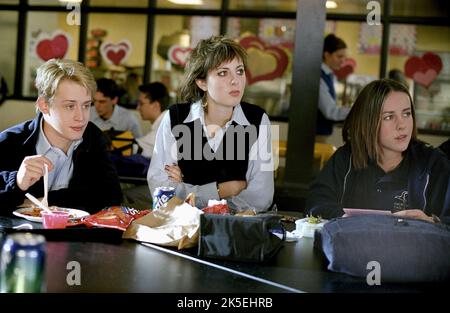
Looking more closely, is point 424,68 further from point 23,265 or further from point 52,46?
point 23,265

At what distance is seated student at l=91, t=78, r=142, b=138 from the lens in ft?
23.4

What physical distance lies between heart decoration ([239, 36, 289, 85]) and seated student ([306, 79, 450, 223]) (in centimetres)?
572

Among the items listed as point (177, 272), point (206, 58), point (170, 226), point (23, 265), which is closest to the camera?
point (23, 265)

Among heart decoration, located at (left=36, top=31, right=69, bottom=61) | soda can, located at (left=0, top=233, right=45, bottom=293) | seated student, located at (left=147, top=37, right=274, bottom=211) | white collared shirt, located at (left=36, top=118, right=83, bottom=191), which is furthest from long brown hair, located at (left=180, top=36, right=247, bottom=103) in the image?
heart decoration, located at (left=36, top=31, right=69, bottom=61)

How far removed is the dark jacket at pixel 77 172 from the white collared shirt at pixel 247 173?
9.9 inches

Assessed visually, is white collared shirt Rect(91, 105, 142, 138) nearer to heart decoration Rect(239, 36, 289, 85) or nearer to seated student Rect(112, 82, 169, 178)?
seated student Rect(112, 82, 169, 178)

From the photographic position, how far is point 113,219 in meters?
2.45

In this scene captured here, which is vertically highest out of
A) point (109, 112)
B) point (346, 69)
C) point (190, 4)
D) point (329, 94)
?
point (190, 4)

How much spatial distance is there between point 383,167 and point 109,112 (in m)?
4.52

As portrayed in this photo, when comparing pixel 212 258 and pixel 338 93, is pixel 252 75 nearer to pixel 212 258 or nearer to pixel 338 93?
pixel 338 93

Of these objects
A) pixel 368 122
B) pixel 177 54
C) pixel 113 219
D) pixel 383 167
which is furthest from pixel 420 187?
pixel 177 54

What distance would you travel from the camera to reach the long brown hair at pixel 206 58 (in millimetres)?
3246

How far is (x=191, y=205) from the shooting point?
2436 millimetres

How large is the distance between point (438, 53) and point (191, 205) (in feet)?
22.7
